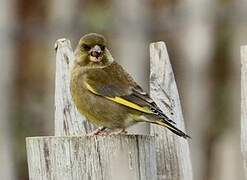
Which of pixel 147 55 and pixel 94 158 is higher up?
pixel 147 55

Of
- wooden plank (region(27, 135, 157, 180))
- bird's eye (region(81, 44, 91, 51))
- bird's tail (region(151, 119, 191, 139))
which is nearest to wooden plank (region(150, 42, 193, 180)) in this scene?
bird's tail (region(151, 119, 191, 139))

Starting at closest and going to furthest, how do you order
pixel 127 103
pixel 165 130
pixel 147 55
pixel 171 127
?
1. pixel 171 127
2. pixel 165 130
3. pixel 127 103
4. pixel 147 55

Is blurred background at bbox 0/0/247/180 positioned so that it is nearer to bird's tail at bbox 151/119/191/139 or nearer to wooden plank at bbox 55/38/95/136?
wooden plank at bbox 55/38/95/136

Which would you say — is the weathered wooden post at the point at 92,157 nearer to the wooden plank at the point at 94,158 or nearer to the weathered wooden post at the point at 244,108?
the wooden plank at the point at 94,158

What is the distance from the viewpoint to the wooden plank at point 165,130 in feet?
18.2

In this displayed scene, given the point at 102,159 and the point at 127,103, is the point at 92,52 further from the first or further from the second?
the point at 102,159

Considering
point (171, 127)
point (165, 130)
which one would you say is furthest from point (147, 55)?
point (171, 127)

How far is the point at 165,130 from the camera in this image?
5656 millimetres

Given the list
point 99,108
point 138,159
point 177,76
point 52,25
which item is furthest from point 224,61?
point 138,159

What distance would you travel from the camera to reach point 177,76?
913cm

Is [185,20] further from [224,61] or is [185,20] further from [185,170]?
[185,170]

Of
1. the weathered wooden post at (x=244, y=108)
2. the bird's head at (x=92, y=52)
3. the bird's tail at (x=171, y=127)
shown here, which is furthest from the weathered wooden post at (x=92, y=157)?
the bird's head at (x=92, y=52)

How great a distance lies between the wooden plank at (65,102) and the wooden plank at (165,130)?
362 mm

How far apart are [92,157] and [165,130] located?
0.71 metres
